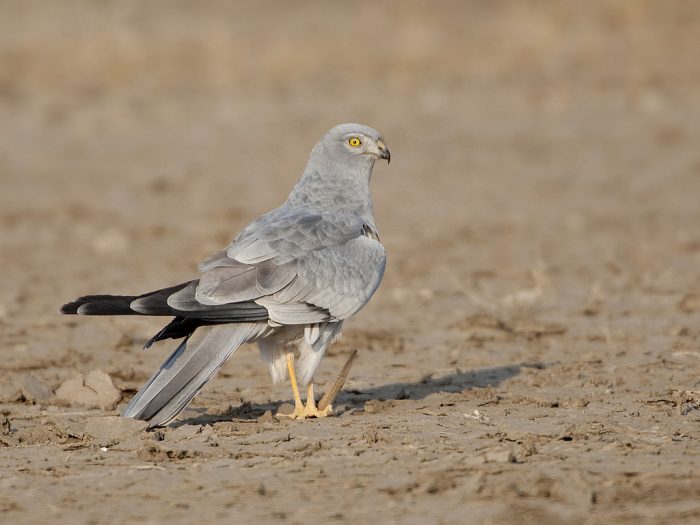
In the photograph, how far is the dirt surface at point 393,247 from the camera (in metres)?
5.04

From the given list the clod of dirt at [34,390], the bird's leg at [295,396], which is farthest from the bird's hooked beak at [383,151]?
the clod of dirt at [34,390]

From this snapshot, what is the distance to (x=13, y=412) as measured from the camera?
6.45 m

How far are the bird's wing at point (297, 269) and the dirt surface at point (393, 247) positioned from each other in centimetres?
58

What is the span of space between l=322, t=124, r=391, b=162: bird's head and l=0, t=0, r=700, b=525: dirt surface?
132 centimetres

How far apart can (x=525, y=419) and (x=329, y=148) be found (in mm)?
1916

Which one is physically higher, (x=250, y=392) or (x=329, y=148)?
(x=329, y=148)

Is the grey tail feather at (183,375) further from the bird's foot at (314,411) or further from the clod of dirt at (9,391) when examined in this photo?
the clod of dirt at (9,391)

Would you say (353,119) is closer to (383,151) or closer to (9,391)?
(383,151)

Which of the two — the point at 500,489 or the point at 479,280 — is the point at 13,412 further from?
the point at 479,280

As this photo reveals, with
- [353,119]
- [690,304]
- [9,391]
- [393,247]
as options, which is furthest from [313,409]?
[353,119]

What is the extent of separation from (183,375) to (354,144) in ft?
6.15

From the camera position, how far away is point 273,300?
5945 mm

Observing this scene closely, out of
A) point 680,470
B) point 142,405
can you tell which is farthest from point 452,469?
point 142,405

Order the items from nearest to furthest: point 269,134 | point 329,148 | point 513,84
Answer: point 329,148 → point 269,134 → point 513,84
